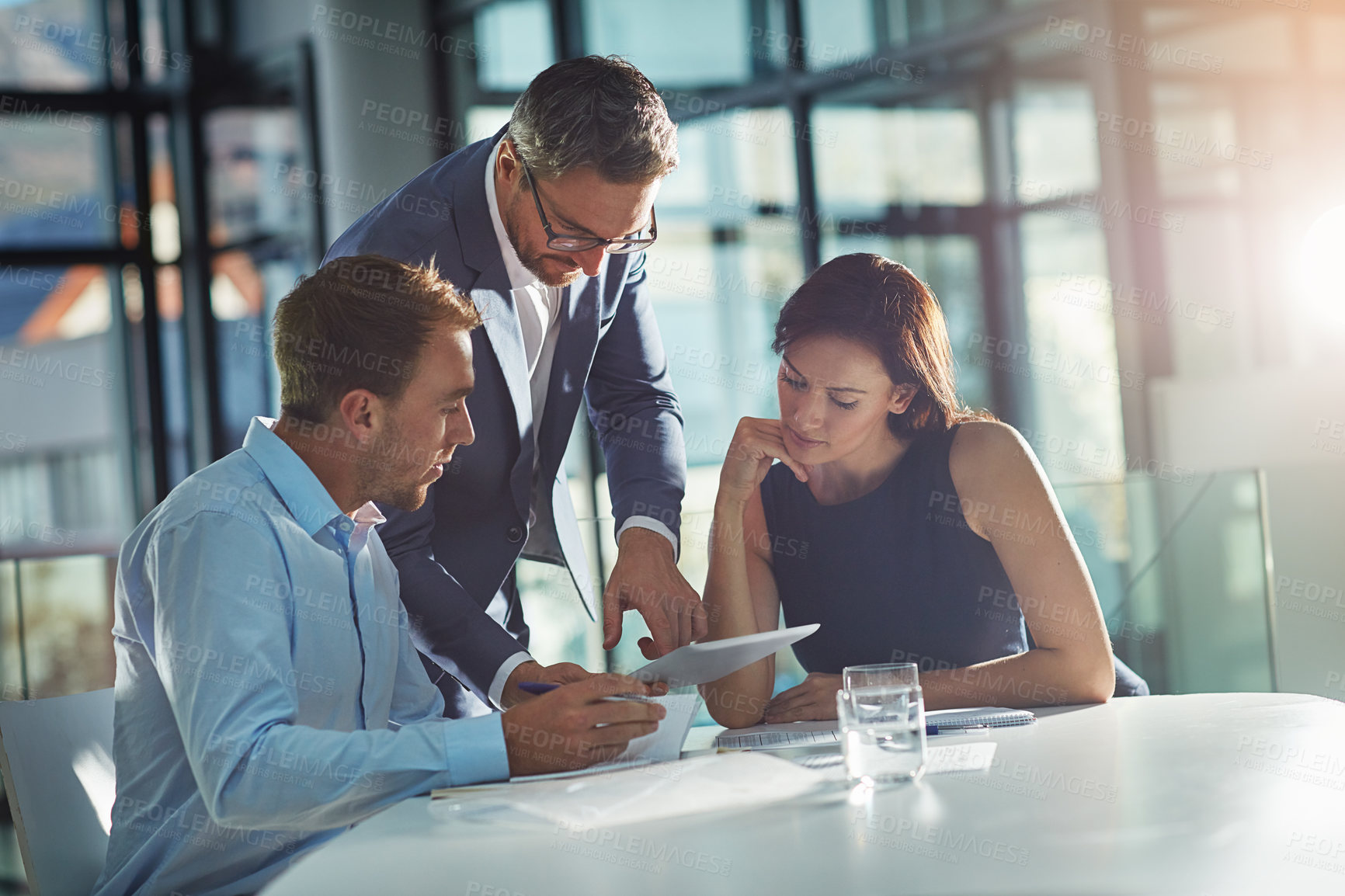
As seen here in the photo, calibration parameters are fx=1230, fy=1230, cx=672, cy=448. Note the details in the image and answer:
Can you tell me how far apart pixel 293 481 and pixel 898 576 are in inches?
42.5

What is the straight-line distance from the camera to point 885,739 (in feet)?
4.17

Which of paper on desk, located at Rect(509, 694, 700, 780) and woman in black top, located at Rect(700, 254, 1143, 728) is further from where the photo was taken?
woman in black top, located at Rect(700, 254, 1143, 728)

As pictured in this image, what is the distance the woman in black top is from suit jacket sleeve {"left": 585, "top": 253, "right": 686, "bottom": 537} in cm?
13

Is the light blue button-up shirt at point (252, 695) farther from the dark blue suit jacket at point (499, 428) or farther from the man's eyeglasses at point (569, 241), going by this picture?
the man's eyeglasses at point (569, 241)

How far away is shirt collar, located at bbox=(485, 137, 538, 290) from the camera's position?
1962 mm

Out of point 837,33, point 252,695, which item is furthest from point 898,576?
point 837,33

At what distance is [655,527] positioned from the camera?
2.05 meters

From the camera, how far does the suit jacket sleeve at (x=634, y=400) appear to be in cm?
216

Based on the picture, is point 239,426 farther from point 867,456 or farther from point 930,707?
point 930,707

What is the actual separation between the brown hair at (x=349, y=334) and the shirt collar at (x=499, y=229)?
1.26 ft

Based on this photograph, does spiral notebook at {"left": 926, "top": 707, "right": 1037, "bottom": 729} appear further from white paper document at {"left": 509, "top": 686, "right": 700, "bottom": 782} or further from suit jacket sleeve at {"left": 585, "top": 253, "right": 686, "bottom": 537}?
suit jacket sleeve at {"left": 585, "top": 253, "right": 686, "bottom": 537}

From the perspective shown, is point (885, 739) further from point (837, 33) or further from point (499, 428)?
point (837, 33)

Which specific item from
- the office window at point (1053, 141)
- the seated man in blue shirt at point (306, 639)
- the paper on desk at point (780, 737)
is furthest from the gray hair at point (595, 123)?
the office window at point (1053, 141)

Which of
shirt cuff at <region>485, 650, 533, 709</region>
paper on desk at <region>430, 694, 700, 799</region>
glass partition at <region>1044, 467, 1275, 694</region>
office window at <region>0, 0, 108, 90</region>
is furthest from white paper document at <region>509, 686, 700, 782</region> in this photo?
office window at <region>0, 0, 108, 90</region>
